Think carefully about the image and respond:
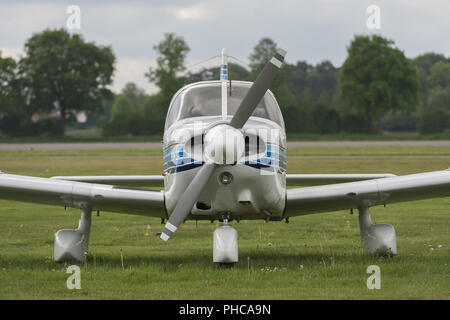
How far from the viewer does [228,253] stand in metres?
8.44

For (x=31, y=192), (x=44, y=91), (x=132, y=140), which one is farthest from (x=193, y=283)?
(x=44, y=91)

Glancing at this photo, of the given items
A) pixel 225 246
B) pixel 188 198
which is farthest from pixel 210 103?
pixel 225 246

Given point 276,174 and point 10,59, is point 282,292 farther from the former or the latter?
point 10,59

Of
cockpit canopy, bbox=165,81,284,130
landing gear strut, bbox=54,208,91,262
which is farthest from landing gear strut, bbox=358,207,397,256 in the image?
landing gear strut, bbox=54,208,91,262

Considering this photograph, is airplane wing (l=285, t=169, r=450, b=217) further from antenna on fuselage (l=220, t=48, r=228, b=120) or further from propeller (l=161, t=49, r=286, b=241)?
propeller (l=161, t=49, r=286, b=241)

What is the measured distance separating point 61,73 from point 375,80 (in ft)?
108

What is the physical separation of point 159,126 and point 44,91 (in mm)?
16414

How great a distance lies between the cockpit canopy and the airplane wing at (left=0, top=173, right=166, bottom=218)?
3.30 ft

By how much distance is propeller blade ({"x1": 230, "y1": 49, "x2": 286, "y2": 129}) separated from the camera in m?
8.17

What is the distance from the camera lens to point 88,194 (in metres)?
9.62

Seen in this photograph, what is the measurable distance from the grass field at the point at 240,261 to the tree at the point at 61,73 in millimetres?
60985

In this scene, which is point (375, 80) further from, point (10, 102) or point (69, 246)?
point (69, 246)

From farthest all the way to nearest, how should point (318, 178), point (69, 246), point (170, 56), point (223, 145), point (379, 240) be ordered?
point (170, 56), point (318, 178), point (379, 240), point (69, 246), point (223, 145)

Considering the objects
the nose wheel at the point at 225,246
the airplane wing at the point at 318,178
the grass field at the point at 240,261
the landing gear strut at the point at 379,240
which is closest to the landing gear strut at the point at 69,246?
the grass field at the point at 240,261
